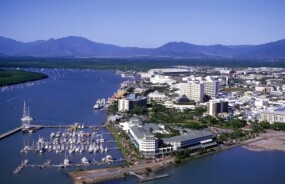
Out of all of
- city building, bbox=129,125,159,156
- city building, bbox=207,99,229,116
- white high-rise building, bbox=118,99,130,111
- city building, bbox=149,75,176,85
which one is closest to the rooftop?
city building, bbox=129,125,159,156

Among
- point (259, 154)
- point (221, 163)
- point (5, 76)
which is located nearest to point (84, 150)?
point (221, 163)

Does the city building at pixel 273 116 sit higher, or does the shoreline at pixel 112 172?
the city building at pixel 273 116

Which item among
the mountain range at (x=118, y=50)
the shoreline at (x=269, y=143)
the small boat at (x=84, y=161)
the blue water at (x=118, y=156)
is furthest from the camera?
the mountain range at (x=118, y=50)

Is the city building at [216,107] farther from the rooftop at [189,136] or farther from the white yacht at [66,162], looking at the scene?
the white yacht at [66,162]

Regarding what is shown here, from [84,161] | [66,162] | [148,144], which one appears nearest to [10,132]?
[66,162]

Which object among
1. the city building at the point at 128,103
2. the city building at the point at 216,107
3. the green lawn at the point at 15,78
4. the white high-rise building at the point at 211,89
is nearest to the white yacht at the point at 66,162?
the city building at the point at 128,103

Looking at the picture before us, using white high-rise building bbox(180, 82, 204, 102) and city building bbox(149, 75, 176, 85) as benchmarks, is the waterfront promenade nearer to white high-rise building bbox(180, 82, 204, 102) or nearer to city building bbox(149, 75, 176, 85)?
white high-rise building bbox(180, 82, 204, 102)

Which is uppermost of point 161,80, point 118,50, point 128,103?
point 118,50

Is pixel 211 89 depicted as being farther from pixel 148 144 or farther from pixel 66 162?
pixel 66 162
